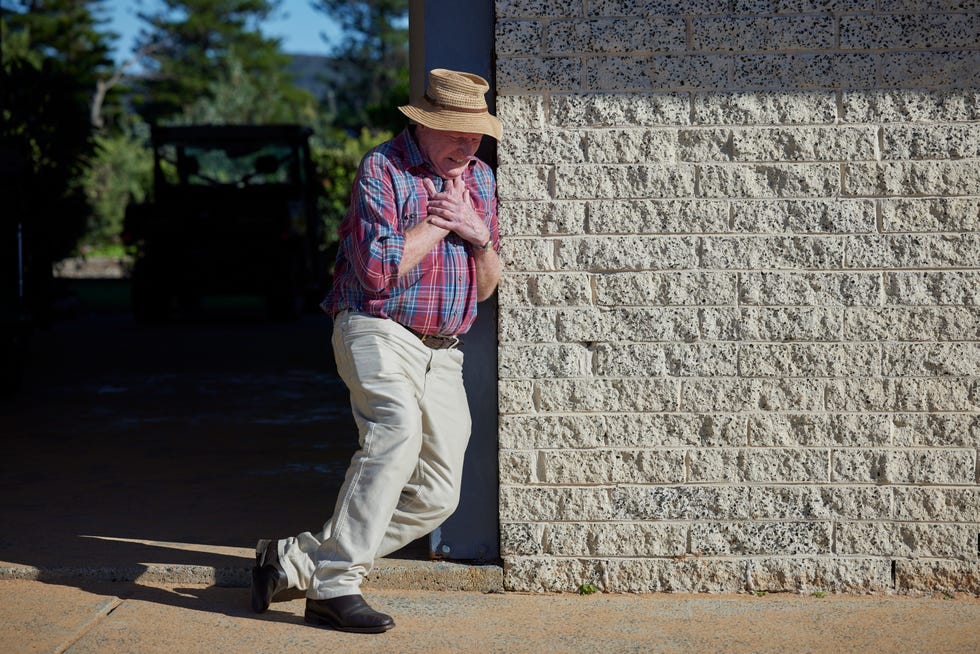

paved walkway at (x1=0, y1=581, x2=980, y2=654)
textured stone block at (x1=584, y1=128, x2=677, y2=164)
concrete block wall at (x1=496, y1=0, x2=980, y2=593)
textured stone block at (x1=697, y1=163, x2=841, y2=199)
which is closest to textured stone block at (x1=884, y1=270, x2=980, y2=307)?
concrete block wall at (x1=496, y1=0, x2=980, y2=593)

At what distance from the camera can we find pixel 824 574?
480cm

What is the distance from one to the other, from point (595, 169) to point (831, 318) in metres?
1.05

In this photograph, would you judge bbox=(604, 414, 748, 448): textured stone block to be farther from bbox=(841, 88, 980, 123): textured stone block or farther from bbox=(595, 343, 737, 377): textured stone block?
bbox=(841, 88, 980, 123): textured stone block

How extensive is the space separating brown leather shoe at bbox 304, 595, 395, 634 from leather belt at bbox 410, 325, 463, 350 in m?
0.90

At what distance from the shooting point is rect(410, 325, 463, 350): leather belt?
172 inches

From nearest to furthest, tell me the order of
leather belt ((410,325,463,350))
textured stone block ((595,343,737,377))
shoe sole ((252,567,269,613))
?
1. leather belt ((410,325,463,350))
2. shoe sole ((252,567,269,613))
3. textured stone block ((595,343,737,377))

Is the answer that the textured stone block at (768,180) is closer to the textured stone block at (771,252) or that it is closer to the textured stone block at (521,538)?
the textured stone block at (771,252)

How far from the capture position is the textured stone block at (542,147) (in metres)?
4.73

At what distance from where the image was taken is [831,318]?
4.73 m

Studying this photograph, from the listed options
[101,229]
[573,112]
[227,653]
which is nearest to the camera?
[227,653]

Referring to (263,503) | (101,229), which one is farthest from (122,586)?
(101,229)

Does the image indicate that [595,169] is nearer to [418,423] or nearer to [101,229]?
[418,423]

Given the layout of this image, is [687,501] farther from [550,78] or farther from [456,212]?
[550,78]

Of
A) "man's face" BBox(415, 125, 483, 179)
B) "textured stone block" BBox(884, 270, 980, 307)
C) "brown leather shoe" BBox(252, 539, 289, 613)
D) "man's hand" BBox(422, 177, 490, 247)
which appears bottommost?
"brown leather shoe" BBox(252, 539, 289, 613)
